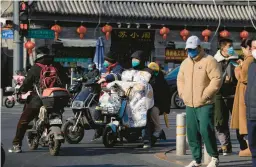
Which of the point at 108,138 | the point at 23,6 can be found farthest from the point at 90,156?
the point at 23,6

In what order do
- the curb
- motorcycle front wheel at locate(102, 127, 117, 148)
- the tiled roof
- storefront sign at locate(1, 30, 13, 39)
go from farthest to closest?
the tiled roof < storefront sign at locate(1, 30, 13, 39) < motorcycle front wheel at locate(102, 127, 117, 148) < the curb

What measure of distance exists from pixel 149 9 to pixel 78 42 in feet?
12.4

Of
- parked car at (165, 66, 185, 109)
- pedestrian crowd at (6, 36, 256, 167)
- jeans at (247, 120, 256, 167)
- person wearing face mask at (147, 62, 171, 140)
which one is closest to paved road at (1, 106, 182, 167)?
pedestrian crowd at (6, 36, 256, 167)

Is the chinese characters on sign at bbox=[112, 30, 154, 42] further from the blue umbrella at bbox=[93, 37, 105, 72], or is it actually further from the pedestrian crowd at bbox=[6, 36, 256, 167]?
the pedestrian crowd at bbox=[6, 36, 256, 167]

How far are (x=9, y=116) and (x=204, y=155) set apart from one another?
11458mm

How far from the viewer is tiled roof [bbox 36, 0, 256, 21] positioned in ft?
103

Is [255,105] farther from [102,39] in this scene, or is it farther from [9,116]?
[102,39]

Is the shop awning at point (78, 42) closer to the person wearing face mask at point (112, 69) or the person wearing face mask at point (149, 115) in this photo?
the person wearing face mask at point (112, 69)

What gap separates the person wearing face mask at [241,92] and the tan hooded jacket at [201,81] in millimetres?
1317

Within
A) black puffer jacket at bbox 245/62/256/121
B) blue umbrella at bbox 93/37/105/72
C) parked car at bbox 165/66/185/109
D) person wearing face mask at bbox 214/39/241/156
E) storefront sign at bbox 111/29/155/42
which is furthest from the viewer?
storefront sign at bbox 111/29/155/42

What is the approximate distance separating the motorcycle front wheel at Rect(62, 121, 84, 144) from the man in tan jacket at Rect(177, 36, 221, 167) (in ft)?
11.7

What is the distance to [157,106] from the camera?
13211mm

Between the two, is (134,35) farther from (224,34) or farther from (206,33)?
(224,34)

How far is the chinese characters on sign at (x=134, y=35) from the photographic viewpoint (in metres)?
32.6
